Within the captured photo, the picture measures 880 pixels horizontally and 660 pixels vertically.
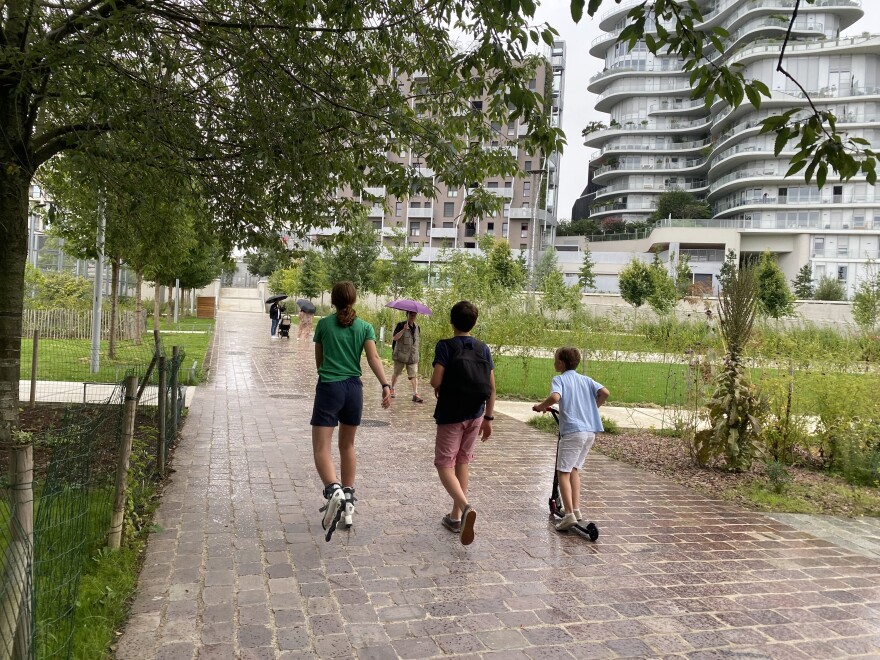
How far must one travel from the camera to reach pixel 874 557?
5.21 meters

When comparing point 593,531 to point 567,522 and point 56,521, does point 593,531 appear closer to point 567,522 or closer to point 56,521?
point 567,522

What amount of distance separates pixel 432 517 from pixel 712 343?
558cm

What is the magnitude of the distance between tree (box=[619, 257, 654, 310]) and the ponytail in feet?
143

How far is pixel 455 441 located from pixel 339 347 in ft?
3.66

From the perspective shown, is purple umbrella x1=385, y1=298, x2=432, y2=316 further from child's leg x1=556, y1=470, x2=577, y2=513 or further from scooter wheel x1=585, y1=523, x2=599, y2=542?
scooter wheel x1=585, y1=523, x2=599, y2=542

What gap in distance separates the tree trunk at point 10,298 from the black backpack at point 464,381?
4.58 metres

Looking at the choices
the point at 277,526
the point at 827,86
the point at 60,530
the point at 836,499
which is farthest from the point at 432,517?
the point at 827,86

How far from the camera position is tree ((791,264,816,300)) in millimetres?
60103

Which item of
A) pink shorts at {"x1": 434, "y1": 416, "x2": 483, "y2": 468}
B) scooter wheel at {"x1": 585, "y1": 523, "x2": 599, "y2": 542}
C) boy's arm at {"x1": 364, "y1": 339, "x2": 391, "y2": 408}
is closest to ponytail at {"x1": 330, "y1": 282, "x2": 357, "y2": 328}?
boy's arm at {"x1": 364, "y1": 339, "x2": 391, "y2": 408}

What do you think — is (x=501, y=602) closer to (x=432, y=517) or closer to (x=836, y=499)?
(x=432, y=517)

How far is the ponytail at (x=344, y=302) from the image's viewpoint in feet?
17.2

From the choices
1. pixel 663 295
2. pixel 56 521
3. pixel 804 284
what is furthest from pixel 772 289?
pixel 56 521

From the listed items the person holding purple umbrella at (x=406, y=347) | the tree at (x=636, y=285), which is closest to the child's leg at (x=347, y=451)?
the person holding purple umbrella at (x=406, y=347)

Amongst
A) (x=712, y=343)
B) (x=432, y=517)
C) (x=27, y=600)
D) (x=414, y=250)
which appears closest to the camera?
(x=27, y=600)
